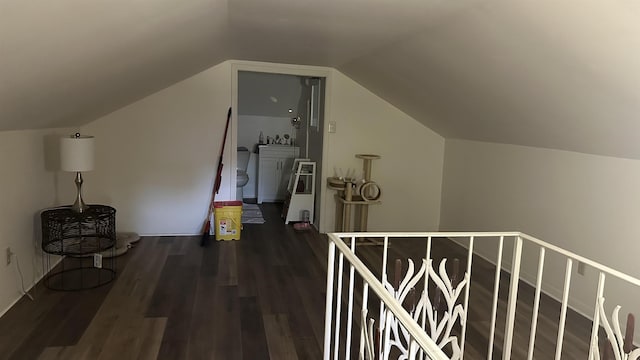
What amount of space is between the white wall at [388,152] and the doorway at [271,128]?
0.83 m

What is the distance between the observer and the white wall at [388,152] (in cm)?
477

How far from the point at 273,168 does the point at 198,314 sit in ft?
12.9

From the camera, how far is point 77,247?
3.30 metres

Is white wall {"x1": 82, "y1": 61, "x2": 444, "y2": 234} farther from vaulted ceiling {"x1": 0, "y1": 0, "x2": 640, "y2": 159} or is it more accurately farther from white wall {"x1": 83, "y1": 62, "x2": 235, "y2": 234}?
vaulted ceiling {"x1": 0, "y1": 0, "x2": 640, "y2": 159}

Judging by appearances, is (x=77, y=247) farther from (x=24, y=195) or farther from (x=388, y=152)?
(x=388, y=152)

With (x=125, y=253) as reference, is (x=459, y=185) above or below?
above

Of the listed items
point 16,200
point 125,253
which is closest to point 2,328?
point 16,200

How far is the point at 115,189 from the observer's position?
14.1ft

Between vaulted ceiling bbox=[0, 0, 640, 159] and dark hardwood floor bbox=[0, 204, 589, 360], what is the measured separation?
47.3 inches

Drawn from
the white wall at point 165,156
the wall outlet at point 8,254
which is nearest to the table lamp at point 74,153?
the wall outlet at point 8,254

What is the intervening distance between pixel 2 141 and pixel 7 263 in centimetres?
76

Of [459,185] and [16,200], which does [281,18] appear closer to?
[16,200]

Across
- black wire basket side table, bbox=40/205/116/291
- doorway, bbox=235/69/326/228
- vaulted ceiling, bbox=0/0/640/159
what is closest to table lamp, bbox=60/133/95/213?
vaulted ceiling, bbox=0/0/640/159

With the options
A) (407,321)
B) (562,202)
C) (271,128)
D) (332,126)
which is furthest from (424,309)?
(271,128)
